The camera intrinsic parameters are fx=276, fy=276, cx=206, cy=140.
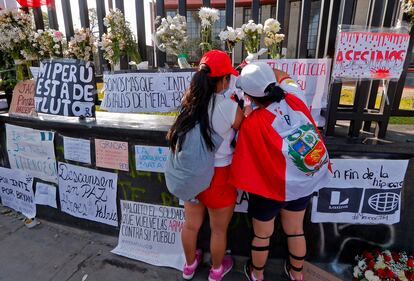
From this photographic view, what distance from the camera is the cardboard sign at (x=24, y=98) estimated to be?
11.0 ft

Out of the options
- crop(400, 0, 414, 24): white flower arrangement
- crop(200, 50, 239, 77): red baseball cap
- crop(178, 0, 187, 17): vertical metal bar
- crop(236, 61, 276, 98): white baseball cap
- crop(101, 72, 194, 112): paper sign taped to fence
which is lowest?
crop(101, 72, 194, 112): paper sign taped to fence

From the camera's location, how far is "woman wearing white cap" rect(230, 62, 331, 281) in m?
1.80

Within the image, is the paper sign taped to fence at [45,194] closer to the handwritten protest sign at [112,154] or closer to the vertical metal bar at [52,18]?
the handwritten protest sign at [112,154]

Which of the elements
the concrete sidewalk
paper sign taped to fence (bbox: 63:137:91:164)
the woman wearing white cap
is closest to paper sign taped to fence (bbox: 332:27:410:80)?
the woman wearing white cap

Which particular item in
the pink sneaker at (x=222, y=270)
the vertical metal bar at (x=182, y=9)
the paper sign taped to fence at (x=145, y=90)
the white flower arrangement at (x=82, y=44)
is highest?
the vertical metal bar at (x=182, y=9)

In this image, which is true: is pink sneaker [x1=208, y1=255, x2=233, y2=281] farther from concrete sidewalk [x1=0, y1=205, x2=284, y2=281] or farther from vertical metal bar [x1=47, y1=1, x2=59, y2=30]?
vertical metal bar [x1=47, y1=1, x2=59, y2=30]

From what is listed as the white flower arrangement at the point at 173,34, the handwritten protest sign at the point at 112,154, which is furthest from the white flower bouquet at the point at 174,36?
the handwritten protest sign at the point at 112,154

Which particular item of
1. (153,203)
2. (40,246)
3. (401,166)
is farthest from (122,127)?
(401,166)

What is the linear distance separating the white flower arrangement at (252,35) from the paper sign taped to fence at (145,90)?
615 mm

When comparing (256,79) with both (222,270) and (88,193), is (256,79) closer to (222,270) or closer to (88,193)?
(222,270)

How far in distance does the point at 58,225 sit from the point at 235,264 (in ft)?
7.26

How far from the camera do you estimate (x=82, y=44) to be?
3.08 m

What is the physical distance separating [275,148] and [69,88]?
7.55ft

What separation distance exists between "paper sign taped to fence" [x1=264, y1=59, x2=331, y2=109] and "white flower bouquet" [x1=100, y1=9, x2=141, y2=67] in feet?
4.95
